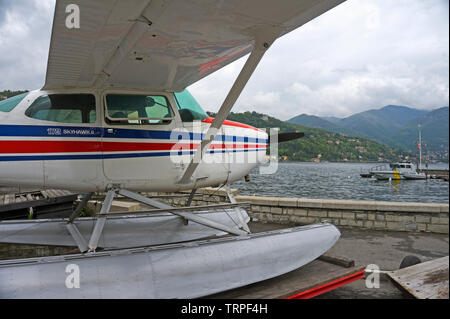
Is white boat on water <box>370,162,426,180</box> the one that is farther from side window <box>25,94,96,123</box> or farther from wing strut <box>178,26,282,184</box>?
side window <box>25,94,96,123</box>

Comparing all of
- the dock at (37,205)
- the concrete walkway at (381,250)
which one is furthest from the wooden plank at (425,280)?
the dock at (37,205)

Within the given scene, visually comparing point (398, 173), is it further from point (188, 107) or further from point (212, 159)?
point (188, 107)

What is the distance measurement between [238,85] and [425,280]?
2.92m

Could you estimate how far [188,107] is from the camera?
412 cm

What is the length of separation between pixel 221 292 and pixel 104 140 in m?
2.28

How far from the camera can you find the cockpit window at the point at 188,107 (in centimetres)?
403

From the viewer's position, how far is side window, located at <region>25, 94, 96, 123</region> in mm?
3441

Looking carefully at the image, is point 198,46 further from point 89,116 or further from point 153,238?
point 153,238

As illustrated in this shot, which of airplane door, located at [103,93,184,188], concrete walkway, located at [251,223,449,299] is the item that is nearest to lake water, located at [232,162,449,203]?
concrete walkway, located at [251,223,449,299]

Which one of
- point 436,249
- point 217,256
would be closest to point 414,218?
point 436,249

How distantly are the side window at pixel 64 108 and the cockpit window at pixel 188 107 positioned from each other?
1129 mm

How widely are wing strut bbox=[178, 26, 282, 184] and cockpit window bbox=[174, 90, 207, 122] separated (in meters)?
0.52

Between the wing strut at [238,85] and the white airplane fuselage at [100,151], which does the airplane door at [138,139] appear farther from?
the wing strut at [238,85]
